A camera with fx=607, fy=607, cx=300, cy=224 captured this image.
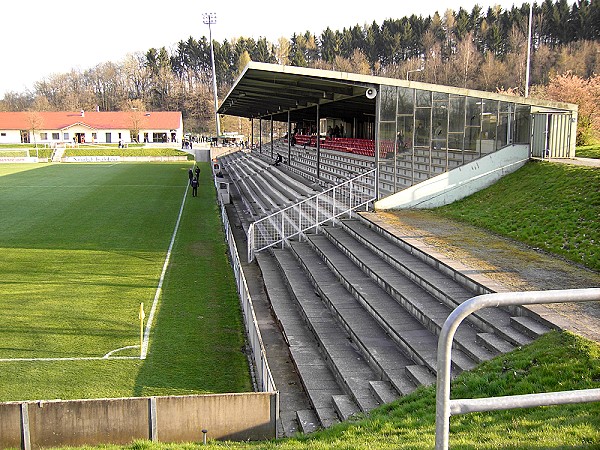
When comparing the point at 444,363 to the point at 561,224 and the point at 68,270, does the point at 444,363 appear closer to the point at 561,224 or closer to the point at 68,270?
the point at 561,224

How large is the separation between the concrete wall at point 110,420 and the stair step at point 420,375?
252 centimetres

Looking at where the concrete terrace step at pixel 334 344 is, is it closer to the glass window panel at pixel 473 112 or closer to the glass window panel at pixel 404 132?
the glass window panel at pixel 404 132

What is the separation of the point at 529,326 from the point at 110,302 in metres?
9.60

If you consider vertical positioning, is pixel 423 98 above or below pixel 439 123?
above

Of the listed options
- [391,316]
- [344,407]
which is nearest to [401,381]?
[344,407]

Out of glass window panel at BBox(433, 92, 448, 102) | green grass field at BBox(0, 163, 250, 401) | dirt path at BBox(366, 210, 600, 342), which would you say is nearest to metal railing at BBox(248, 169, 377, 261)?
green grass field at BBox(0, 163, 250, 401)

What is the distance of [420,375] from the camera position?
322 inches

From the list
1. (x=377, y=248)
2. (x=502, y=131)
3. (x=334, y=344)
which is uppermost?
(x=502, y=131)

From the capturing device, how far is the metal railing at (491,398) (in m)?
2.57

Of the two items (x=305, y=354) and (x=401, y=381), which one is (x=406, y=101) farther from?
(x=401, y=381)

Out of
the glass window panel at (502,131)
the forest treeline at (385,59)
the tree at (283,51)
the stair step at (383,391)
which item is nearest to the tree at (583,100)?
the forest treeline at (385,59)

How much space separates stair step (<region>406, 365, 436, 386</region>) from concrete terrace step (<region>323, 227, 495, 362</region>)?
638 mm

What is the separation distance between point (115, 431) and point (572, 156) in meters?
18.4

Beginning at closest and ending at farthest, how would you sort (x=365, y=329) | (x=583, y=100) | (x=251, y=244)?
1. (x=365, y=329)
2. (x=251, y=244)
3. (x=583, y=100)
